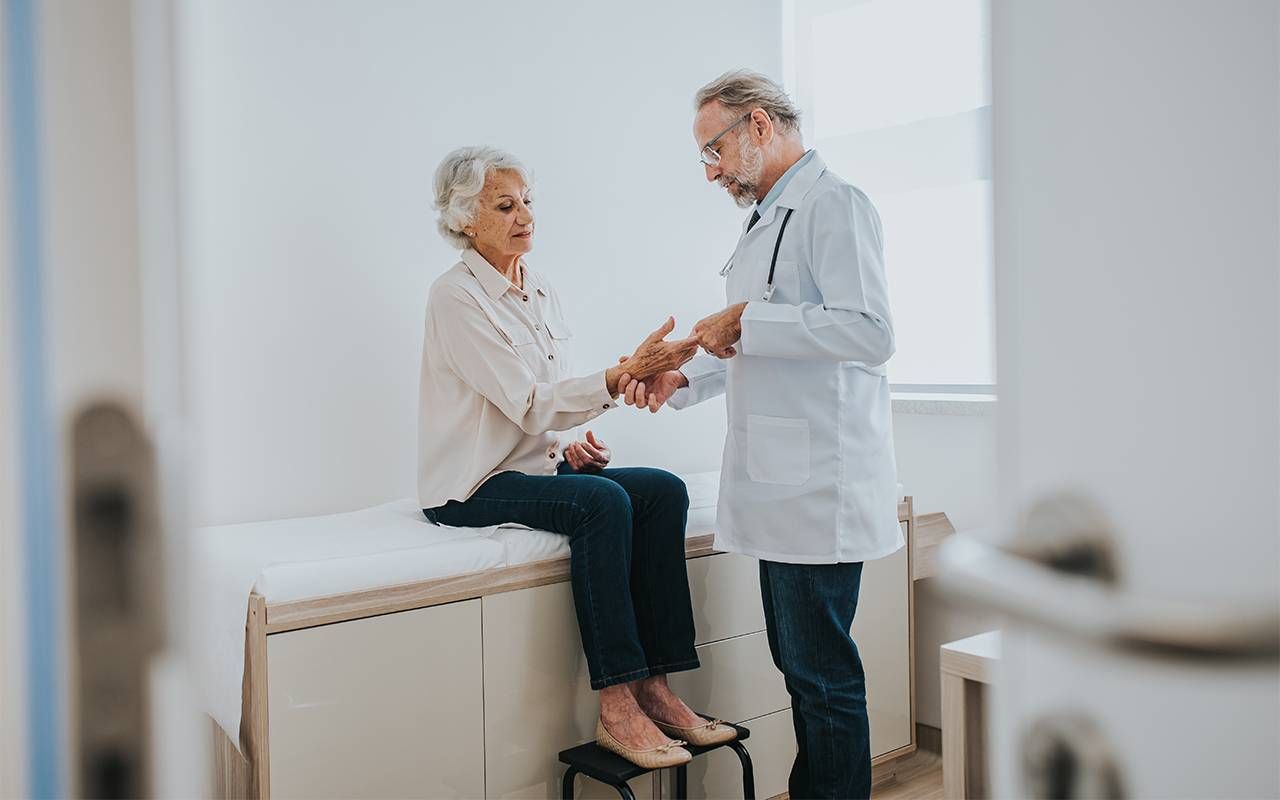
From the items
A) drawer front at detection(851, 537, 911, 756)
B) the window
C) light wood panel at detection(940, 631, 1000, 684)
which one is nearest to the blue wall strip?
light wood panel at detection(940, 631, 1000, 684)

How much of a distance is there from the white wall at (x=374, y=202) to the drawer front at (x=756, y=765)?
0.95 meters

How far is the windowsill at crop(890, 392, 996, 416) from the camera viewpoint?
280cm

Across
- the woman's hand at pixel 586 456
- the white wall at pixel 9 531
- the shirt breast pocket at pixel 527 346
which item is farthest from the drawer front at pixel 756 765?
the white wall at pixel 9 531

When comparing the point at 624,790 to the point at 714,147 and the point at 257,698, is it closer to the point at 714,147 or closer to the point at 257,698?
the point at 257,698

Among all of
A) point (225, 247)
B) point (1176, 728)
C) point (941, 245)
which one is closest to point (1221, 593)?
point (1176, 728)

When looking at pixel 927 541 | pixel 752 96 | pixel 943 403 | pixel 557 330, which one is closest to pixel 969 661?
pixel 752 96

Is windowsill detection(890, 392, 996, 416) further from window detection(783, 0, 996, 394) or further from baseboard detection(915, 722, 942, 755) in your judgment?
baseboard detection(915, 722, 942, 755)

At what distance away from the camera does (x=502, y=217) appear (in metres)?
2.16

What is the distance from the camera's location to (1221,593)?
37 centimetres

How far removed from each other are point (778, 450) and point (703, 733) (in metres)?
0.61

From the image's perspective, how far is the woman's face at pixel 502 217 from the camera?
2156 millimetres

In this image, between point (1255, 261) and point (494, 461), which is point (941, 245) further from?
point (1255, 261)

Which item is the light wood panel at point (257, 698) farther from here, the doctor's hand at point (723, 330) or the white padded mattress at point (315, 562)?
the doctor's hand at point (723, 330)

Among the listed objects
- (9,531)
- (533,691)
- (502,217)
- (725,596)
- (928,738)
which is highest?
(502,217)
